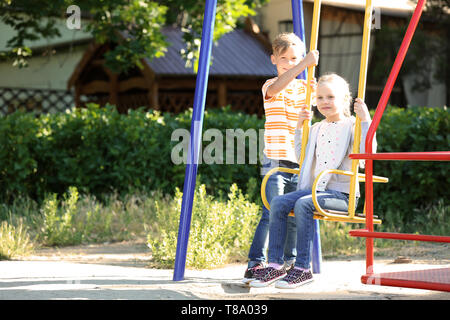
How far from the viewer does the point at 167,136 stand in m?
7.55

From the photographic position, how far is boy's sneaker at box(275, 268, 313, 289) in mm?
3775

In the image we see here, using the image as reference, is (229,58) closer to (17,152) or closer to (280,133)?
(17,152)

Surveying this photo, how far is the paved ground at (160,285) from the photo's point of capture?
12.5ft

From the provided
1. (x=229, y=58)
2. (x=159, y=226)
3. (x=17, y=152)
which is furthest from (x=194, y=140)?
(x=229, y=58)

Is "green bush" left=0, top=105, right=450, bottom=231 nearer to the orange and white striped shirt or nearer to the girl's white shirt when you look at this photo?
the orange and white striped shirt

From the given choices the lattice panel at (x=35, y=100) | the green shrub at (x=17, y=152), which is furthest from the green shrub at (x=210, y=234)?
the lattice panel at (x=35, y=100)

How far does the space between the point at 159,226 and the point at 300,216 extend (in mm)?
2727

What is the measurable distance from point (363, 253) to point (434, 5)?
5791 millimetres

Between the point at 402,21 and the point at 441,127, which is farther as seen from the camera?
the point at 402,21

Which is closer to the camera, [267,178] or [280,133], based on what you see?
[267,178]

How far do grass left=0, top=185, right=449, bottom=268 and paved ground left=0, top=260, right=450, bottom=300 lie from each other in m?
0.25

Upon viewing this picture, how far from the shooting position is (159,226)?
6.32 m
